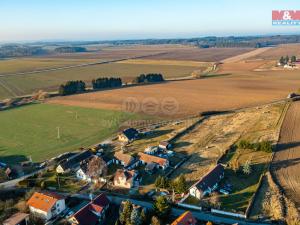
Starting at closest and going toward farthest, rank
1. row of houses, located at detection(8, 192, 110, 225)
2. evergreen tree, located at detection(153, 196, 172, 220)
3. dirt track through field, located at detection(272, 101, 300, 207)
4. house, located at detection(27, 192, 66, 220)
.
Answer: evergreen tree, located at detection(153, 196, 172, 220) → row of houses, located at detection(8, 192, 110, 225) → house, located at detection(27, 192, 66, 220) → dirt track through field, located at detection(272, 101, 300, 207)

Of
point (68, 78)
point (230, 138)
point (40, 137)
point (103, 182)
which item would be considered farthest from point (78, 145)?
point (68, 78)

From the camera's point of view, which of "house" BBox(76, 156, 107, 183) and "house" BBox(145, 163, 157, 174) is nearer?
"house" BBox(76, 156, 107, 183)

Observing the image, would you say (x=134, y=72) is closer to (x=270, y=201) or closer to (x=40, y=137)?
(x=40, y=137)

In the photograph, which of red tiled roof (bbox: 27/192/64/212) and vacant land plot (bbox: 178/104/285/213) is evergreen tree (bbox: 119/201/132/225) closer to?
red tiled roof (bbox: 27/192/64/212)

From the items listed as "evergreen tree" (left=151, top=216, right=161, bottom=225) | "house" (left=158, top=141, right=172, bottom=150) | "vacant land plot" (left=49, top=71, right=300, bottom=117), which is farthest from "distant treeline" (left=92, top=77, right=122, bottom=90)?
"evergreen tree" (left=151, top=216, right=161, bottom=225)

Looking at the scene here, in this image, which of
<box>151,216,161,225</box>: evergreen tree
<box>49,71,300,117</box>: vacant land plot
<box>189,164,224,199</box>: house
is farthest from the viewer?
<box>49,71,300,117</box>: vacant land plot

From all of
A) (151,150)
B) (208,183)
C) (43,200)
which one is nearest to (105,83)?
(151,150)
